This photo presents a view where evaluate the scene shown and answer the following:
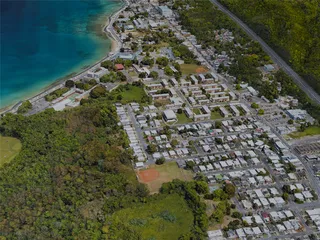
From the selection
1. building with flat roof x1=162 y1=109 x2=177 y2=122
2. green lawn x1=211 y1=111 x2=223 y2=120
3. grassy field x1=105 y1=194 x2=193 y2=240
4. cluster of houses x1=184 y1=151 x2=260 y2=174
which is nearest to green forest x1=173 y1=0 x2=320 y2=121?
green lawn x1=211 y1=111 x2=223 y2=120

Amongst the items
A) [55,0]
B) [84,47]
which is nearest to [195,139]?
[84,47]

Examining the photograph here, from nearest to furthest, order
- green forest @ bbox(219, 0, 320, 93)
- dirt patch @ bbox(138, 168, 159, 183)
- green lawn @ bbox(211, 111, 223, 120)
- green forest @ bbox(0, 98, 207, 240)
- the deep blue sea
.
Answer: green forest @ bbox(0, 98, 207, 240), dirt patch @ bbox(138, 168, 159, 183), green lawn @ bbox(211, 111, 223, 120), the deep blue sea, green forest @ bbox(219, 0, 320, 93)

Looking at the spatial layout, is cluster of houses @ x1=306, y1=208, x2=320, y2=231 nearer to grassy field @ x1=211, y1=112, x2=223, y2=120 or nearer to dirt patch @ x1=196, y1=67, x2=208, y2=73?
grassy field @ x1=211, y1=112, x2=223, y2=120

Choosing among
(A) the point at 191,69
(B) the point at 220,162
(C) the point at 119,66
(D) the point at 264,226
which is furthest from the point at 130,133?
(A) the point at 191,69

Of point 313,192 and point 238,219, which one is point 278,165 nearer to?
point 313,192

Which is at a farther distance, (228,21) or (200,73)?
(228,21)

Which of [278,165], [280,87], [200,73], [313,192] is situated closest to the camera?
[313,192]
